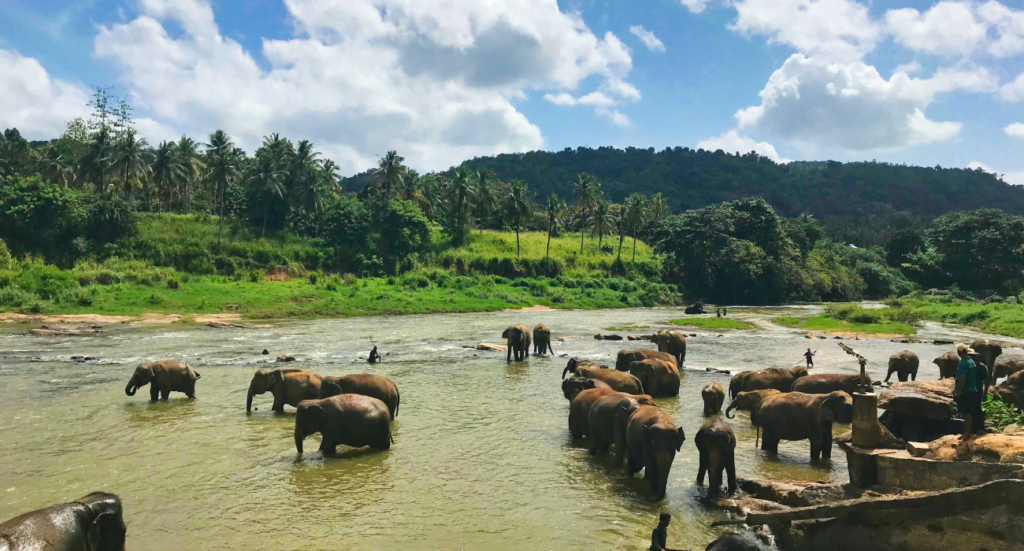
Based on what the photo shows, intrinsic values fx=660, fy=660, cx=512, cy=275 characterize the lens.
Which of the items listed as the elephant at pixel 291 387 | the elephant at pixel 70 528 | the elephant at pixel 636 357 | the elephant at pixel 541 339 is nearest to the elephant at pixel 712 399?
the elephant at pixel 636 357

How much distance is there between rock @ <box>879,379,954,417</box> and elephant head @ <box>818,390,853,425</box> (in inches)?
44.1

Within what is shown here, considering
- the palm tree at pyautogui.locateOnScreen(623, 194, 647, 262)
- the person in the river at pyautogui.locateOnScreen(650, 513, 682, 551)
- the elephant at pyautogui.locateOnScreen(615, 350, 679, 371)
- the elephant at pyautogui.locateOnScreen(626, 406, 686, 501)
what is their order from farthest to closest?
the palm tree at pyautogui.locateOnScreen(623, 194, 647, 262)
the elephant at pyautogui.locateOnScreen(615, 350, 679, 371)
the elephant at pyautogui.locateOnScreen(626, 406, 686, 501)
the person in the river at pyautogui.locateOnScreen(650, 513, 682, 551)

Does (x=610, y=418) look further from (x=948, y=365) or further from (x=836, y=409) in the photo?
(x=948, y=365)

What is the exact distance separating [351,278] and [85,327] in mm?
28090

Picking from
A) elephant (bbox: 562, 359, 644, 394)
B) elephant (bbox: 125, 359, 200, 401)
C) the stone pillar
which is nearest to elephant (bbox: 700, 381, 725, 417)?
elephant (bbox: 562, 359, 644, 394)

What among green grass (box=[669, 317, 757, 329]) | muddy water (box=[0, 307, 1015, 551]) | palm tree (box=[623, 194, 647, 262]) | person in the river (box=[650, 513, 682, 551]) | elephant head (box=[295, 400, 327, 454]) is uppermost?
palm tree (box=[623, 194, 647, 262])

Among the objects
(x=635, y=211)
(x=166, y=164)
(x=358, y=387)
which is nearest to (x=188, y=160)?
(x=166, y=164)

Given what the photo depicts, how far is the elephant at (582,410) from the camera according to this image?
13.6 metres

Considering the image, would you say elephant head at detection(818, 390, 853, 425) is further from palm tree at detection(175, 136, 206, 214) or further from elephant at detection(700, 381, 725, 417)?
palm tree at detection(175, 136, 206, 214)

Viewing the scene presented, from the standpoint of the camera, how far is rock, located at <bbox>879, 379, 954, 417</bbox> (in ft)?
39.5

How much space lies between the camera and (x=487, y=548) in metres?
8.66

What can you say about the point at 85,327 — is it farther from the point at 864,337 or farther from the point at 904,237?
the point at 904,237

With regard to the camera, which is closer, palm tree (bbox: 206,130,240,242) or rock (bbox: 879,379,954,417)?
rock (bbox: 879,379,954,417)

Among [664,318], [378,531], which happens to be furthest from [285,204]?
[378,531]
